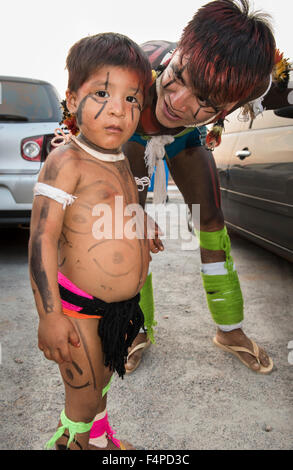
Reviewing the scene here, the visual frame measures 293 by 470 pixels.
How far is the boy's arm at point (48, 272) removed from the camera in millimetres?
1087

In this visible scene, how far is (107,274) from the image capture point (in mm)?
1212

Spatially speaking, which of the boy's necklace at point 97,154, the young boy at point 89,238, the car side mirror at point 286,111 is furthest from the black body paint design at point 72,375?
the car side mirror at point 286,111

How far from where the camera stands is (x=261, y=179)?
125 inches

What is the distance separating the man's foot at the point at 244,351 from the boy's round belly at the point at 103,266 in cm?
109

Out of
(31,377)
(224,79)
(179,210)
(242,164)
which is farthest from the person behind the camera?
(179,210)

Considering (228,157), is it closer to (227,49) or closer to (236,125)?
(236,125)

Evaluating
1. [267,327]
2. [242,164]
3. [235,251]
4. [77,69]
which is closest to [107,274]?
[77,69]

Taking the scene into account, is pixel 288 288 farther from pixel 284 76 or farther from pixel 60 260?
pixel 60 260

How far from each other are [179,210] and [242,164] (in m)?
3.94

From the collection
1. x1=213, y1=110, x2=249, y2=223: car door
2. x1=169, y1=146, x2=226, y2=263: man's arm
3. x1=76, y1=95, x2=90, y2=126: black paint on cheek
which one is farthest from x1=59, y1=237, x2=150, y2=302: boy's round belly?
x1=213, y1=110, x2=249, y2=223: car door

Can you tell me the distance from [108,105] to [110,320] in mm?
651

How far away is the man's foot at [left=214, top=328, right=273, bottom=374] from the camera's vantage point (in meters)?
2.04

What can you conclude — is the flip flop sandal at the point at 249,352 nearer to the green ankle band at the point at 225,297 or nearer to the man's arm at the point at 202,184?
the green ankle band at the point at 225,297

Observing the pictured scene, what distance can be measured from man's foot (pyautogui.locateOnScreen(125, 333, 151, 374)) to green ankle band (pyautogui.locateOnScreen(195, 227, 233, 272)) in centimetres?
63
